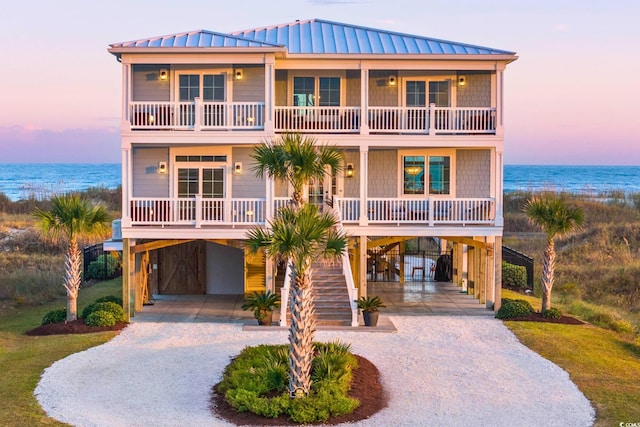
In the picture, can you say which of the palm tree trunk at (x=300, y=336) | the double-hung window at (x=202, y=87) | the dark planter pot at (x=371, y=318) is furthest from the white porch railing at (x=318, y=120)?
the palm tree trunk at (x=300, y=336)

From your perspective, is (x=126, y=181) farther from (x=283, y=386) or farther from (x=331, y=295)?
(x=283, y=386)

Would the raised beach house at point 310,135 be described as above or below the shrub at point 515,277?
above

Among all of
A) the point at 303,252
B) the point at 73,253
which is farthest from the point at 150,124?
the point at 303,252

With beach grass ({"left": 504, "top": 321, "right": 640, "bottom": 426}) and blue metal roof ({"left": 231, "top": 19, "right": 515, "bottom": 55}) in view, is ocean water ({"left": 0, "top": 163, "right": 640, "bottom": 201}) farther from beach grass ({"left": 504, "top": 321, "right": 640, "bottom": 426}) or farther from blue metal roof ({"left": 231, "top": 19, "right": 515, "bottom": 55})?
beach grass ({"left": 504, "top": 321, "right": 640, "bottom": 426})

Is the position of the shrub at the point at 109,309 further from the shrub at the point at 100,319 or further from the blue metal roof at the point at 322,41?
the blue metal roof at the point at 322,41

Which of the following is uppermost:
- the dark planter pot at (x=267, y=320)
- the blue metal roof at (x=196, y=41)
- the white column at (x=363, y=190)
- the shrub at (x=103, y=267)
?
the blue metal roof at (x=196, y=41)

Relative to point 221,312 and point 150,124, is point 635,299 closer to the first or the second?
point 221,312

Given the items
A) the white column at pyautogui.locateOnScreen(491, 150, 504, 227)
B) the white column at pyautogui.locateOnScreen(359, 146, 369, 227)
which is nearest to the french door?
the white column at pyautogui.locateOnScreen(359, 146, 369, 227)
